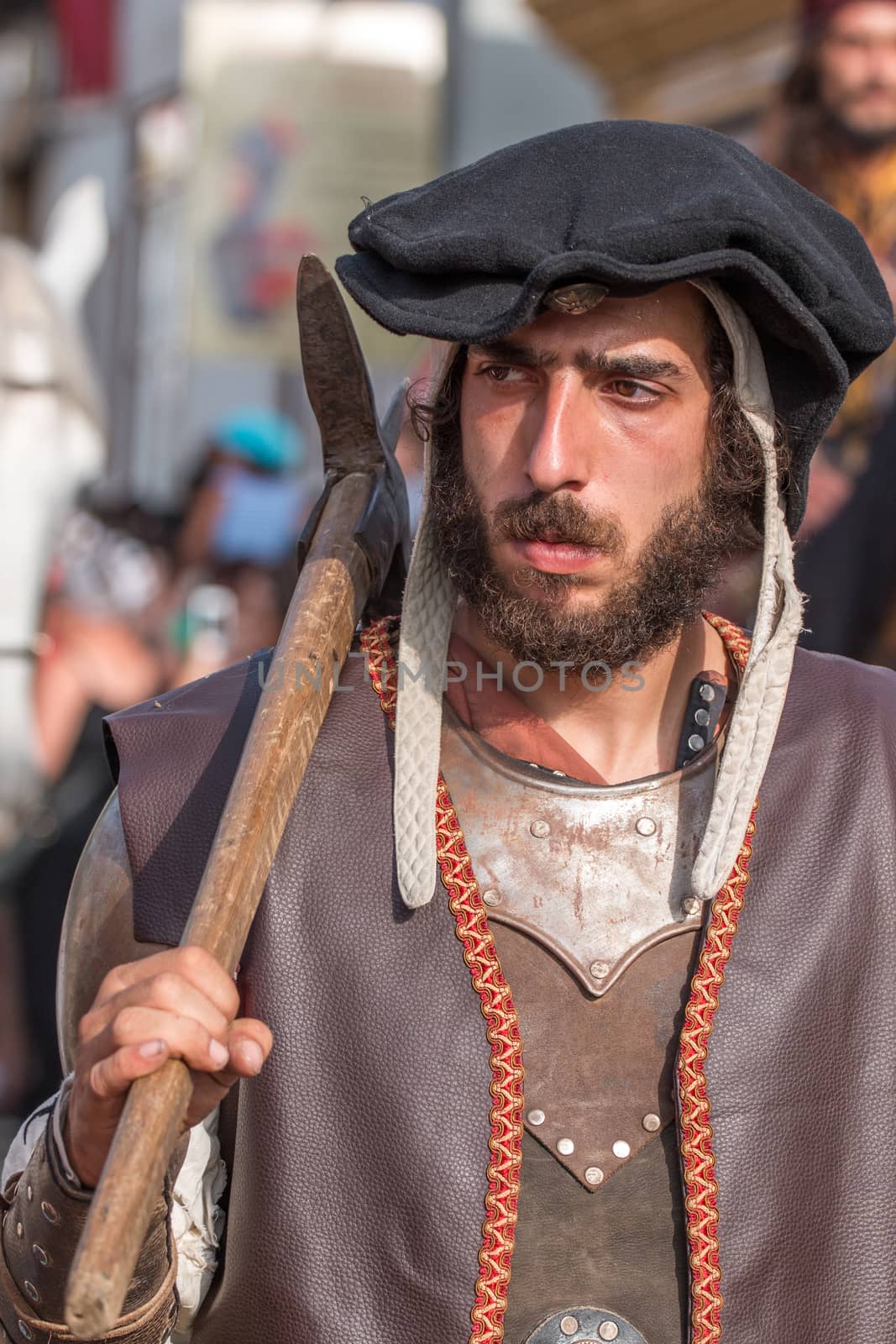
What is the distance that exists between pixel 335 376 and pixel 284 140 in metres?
9.72

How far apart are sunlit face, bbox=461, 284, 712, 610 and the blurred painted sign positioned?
899 centimetres

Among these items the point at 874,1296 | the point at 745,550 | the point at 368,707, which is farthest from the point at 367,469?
the point at 874,1296

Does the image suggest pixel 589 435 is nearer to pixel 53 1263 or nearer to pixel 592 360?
pixel 592 360

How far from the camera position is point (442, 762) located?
2.27m

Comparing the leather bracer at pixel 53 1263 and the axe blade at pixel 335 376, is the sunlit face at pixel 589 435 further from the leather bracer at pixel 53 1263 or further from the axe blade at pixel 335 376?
the leather bracer at pixel 53 1263

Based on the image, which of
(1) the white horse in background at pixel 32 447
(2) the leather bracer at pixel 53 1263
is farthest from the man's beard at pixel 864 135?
(2) the leather bracer at pixel 53 1263

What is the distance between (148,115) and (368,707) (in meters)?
14.6

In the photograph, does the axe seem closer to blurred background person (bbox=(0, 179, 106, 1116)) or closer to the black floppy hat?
the black floppy hat

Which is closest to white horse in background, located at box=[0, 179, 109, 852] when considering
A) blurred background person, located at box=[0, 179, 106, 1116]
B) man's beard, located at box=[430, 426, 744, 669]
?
blurred background person, located at box=[0, 179, 106, 1116]

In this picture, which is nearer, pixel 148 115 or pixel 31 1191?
pixel 31 1191

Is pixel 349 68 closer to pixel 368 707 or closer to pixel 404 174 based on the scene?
pixel 404 174

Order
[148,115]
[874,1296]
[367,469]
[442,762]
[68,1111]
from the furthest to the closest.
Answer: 1. [148,115]
2. [367,469]
3. [442,762]
4. [874,1296]
5. [68,1111]

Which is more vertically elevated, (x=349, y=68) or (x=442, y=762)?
(x=349, y=68)

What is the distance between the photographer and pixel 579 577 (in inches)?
85.7
